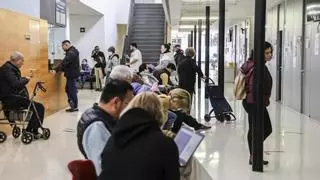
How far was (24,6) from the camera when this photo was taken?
31.2ft

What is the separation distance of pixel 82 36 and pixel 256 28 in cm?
1415

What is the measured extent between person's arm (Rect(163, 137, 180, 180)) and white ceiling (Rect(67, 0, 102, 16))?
13055 millimetres

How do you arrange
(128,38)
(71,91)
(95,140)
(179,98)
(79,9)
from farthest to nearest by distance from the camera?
(128,38) < (79,9) < (71,91) < (179,98) < (95,140)

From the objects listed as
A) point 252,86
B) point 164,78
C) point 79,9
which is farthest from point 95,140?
point 79,9

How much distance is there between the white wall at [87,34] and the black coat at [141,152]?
16987 millimetres

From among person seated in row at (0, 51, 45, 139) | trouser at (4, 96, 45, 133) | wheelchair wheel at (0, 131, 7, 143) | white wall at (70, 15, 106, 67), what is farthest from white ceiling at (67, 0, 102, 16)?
wheelchair wheel at (0, 131, 7, 143)

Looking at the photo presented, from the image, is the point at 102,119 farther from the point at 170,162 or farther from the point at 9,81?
the point at 9,81

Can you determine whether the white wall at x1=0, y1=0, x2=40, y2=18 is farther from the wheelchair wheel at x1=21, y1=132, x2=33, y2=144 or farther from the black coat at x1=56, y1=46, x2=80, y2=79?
the wheelchair wheel at x1=21, y1=132, x2=33, y2=144

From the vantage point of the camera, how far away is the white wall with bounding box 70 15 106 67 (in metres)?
18.9

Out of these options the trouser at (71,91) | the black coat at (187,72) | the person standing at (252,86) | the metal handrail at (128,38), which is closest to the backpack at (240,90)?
the person standing at (252,86)

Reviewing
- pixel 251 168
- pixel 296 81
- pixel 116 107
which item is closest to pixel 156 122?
pixel 116 107

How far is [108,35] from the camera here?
2006cm

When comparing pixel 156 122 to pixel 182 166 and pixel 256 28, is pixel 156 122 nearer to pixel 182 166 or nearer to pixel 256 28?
pixel 182 166

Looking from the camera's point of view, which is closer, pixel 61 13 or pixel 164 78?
pixel 164 78
